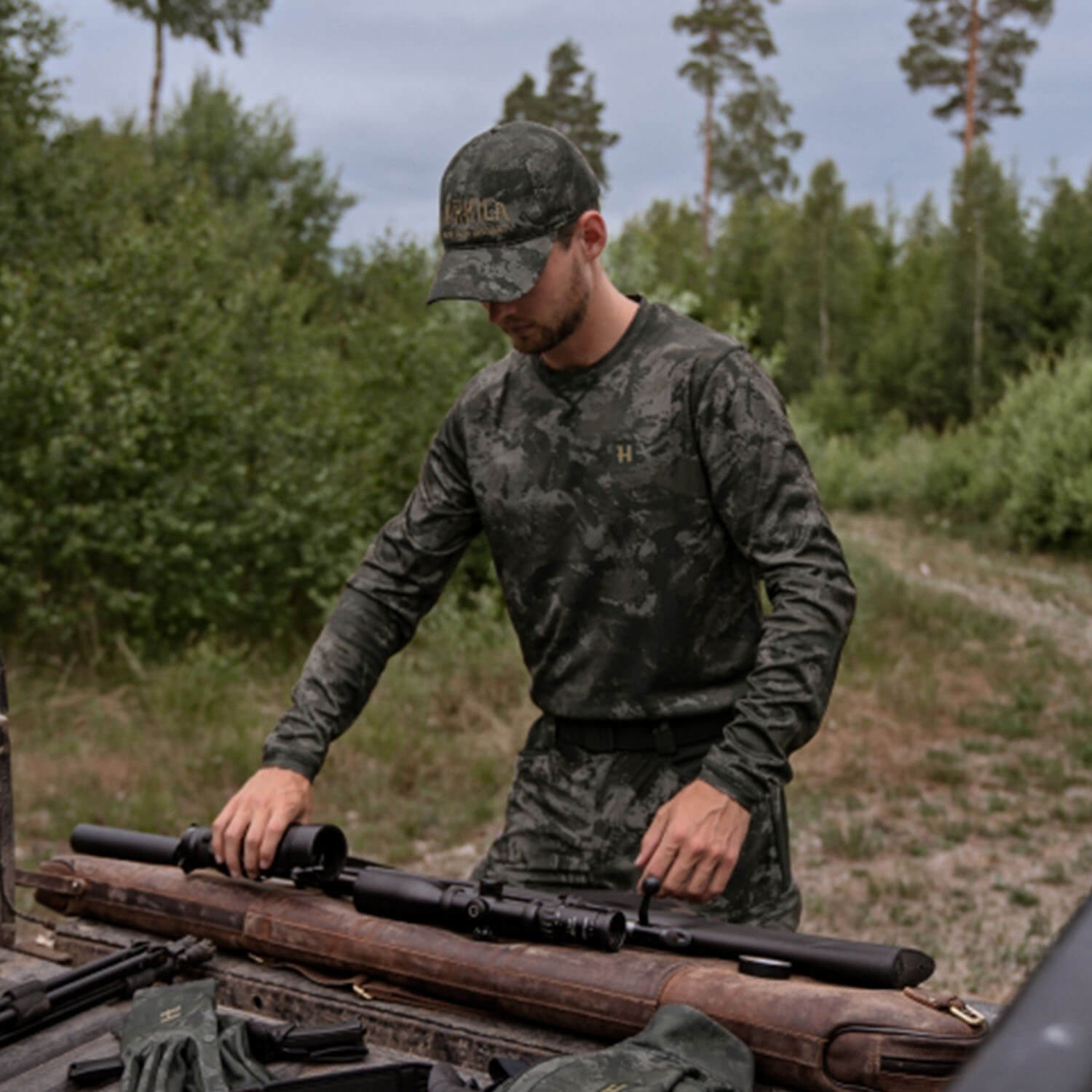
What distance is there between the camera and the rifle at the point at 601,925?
202 cm

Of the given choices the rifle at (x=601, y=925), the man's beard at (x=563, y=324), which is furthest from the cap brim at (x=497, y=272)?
the rifle at (x=601, y=925)

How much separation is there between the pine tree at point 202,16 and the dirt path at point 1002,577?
18031 millimetres

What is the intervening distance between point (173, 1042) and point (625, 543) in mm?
1339

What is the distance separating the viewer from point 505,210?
2.58 meters

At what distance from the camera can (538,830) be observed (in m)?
2.98

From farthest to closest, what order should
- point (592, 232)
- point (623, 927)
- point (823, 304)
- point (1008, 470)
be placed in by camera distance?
point (823, 304)
point (1008, 470)
point (592, 232)
point (623, 927)

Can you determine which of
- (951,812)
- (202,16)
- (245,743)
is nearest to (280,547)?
(245,743)

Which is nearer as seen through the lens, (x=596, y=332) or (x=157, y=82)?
(x=596, y=332)

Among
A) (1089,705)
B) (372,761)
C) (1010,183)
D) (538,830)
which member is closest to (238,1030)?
(538,830)

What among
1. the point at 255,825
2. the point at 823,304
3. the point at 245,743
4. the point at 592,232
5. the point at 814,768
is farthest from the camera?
the point at 823,304

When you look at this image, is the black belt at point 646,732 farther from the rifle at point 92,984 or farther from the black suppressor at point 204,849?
the rifle at point 92,984

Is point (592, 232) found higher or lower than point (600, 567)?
higher

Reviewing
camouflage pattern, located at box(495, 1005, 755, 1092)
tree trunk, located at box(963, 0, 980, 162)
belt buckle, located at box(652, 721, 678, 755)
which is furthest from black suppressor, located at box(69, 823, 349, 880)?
tree trunk, located at box(963, 0, 980, 162)

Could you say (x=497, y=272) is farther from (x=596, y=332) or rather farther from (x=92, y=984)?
(x=92, y=984)
